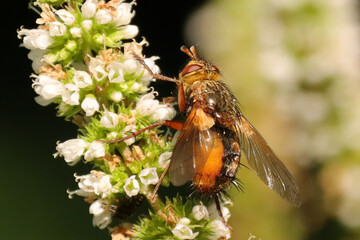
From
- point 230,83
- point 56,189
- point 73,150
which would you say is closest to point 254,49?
point 230,83

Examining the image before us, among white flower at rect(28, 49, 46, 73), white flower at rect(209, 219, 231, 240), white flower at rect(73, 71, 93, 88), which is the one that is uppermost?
white flower at rect(28, 49, 46, 73)

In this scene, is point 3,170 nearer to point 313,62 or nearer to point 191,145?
point 313,62

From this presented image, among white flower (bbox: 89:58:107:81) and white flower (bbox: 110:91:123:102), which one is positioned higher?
white flower (bbox: 89:58:107:81)

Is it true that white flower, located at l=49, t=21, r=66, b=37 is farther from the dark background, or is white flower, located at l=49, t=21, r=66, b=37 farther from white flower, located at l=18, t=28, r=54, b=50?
the dark background

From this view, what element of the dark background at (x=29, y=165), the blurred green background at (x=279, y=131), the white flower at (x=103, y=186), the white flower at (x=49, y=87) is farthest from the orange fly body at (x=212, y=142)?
the dark background at (x=29, y=165)

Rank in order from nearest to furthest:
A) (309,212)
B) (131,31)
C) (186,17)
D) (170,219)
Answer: (170,219), (131,31), (309,212), (186,17)

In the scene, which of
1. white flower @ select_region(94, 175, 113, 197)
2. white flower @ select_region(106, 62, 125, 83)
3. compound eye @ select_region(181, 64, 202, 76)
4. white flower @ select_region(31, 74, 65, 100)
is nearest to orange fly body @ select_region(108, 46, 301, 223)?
compound eye @ select_region(181, 64, 202, 76)

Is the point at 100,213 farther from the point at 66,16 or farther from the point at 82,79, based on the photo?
the point at 66,16
